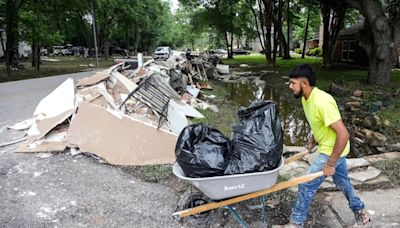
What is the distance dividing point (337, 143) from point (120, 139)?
11.1ft

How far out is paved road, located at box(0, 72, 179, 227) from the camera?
12.5 feet

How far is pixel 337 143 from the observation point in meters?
2.97

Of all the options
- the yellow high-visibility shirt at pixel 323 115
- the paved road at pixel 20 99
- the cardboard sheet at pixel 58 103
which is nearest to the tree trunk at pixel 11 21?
the paved road at pixel 20 99

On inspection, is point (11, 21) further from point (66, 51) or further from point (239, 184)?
point (66, 51)

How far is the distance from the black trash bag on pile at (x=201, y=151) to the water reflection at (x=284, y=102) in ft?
17.3

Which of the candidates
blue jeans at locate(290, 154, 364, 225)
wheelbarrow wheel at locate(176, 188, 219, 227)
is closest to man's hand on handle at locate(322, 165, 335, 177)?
blue jeans at locate(290, 154, 364, 225)

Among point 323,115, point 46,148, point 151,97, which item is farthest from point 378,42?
point 46,148

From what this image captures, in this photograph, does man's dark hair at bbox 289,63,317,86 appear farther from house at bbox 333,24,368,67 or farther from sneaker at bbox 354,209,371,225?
house at bbox 333,24,368,67

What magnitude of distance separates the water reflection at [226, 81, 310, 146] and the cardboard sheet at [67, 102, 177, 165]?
394 centimetres

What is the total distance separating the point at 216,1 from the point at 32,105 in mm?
28454

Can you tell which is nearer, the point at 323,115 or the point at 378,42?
the point at 323,115

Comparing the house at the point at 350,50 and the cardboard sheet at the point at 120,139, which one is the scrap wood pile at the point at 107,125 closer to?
the cardboard sheet at the point at 120,139

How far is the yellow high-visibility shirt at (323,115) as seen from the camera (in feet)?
9.67

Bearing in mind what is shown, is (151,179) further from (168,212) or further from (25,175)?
(25,175)
